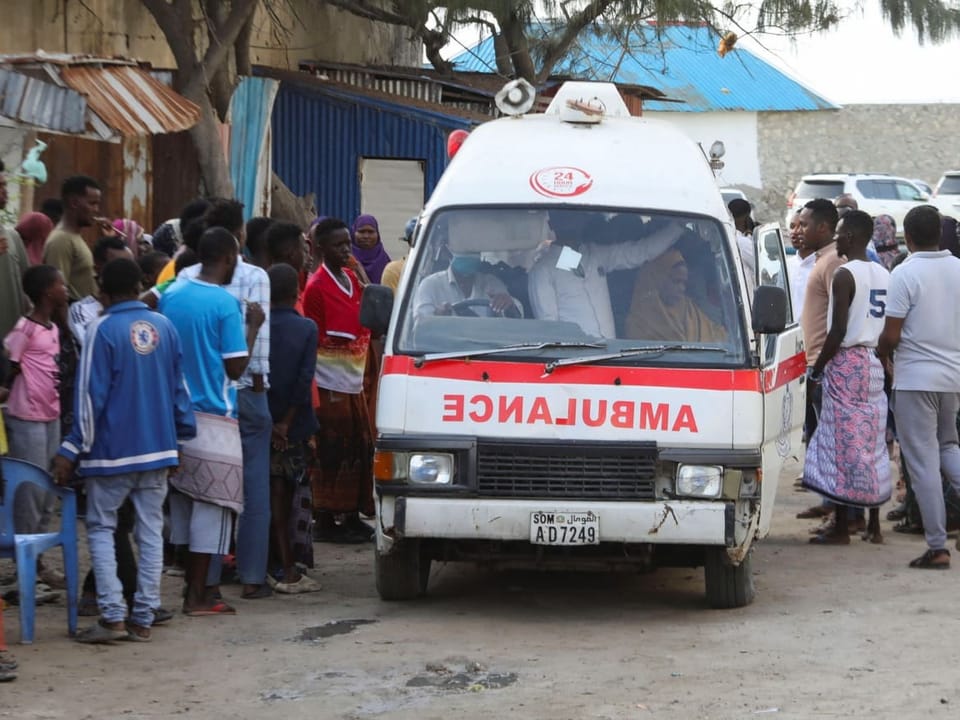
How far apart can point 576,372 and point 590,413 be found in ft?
0.67

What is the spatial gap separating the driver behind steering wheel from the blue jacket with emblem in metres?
1.38

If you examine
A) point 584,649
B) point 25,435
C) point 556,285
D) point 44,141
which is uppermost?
point 44,141

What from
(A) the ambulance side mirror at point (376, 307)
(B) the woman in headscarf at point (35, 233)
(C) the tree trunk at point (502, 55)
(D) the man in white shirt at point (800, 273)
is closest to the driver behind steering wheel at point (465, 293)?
(A) the ambulance side mirror at point (376, 307)

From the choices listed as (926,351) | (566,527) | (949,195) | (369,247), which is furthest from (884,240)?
(949,195)

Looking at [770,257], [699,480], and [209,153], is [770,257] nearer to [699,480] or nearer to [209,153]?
[699,480]

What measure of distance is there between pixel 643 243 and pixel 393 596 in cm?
208

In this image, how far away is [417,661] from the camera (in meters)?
6.67

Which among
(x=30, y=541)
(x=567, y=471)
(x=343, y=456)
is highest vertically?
(x=567, y=471)

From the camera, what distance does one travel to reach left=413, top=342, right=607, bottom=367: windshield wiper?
7.33 meters

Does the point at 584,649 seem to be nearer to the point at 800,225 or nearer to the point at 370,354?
the point at 370,354

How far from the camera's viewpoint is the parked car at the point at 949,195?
3641 cm

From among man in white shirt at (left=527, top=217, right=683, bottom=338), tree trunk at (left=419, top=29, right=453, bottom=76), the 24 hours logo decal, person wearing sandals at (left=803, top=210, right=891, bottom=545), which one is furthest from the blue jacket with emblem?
tree trunk at (left=419, top=29, right=453, bottom=76)

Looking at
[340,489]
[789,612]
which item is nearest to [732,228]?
[789,612]

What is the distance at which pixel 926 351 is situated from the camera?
873 cm
